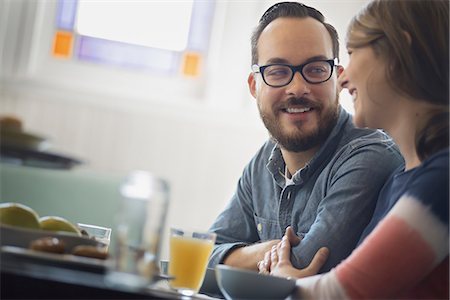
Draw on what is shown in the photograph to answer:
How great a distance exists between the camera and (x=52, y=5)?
129 inches

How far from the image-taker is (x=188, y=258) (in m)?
1.12

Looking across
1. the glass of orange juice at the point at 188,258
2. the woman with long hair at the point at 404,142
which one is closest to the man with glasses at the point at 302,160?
the woman with long hair at the point at 404,142

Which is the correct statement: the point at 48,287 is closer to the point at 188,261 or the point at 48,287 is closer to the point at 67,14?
the point at 188,261

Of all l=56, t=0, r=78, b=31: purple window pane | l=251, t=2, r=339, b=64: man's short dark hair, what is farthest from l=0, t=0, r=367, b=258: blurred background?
l=251, t=2, r=339, b=64: man's short dark hair

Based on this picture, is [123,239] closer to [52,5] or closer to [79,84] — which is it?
[79,84]

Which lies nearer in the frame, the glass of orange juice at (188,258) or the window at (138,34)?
the glass of orange juice at (188,258)

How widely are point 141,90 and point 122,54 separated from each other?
0.22 meters

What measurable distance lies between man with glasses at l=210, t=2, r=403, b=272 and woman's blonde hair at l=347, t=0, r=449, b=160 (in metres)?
0.32

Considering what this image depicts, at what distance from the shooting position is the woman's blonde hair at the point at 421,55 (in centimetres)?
108

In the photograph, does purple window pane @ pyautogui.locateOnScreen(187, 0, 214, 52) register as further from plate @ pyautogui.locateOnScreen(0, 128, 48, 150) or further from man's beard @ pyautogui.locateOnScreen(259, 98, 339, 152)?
plate @ pyautogui.locateOnScreen(0, 128, 48, 150)

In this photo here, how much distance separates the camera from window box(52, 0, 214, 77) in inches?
131

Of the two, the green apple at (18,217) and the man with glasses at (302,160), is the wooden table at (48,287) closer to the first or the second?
the green apple at (18,217)

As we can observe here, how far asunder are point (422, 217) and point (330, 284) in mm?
144

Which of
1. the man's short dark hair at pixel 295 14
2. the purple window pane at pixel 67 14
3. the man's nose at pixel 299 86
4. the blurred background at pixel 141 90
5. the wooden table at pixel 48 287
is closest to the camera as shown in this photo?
the wooden table at pixel 48 287
